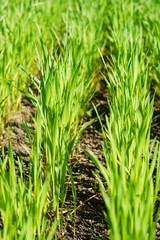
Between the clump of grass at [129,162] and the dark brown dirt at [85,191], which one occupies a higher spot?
the clump of grass at [129,162]

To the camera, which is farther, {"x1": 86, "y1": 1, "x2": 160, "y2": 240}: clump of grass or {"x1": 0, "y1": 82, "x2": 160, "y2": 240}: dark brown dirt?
{"x1": 0, "y1": 82, "x2": 160, "y2": 240}: dark brown dirt

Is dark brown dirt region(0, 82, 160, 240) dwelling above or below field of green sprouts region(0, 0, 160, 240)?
below

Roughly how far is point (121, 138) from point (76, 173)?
1.53 ft

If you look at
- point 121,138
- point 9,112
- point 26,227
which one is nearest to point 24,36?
point 9,112

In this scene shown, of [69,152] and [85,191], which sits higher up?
[69,152]

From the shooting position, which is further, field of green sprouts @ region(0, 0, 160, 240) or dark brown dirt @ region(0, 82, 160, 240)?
dark brown dirt @ region(0, 82, 160, 240)

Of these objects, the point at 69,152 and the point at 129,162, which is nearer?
the point at 129,162

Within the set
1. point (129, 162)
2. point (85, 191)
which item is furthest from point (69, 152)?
point (129, 162)

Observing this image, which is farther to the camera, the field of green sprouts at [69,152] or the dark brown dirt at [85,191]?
the dark brown dirt at [85,191]

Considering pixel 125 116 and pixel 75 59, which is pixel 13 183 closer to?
pixel 125 116

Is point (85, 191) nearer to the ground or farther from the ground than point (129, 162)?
nearer to the ground

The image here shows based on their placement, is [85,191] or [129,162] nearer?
[129,162]

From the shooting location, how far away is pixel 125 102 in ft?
4.58

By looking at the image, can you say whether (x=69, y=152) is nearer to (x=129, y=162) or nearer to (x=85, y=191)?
(x=85, y=191)
